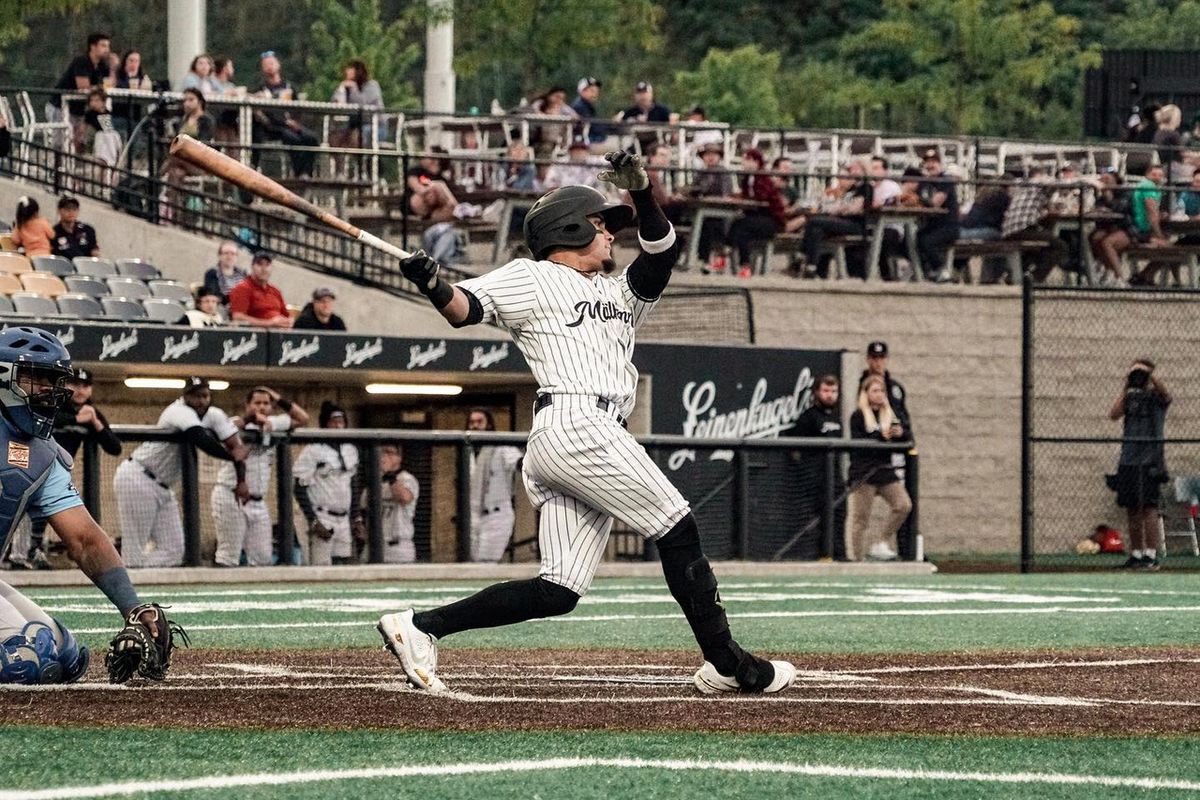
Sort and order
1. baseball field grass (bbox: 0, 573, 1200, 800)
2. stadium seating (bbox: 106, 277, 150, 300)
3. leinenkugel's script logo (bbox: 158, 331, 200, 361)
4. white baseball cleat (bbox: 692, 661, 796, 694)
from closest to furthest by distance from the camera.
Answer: baseball field grass (bbox: 0, 573, 1200, 800)
white baseball cleat (bbox: 692, 661, 796, 694)
leinenkugel's script logo (bbox: 158, 331, 200, 361)
stadium seating (bbox: 106, 277, 150, 300)

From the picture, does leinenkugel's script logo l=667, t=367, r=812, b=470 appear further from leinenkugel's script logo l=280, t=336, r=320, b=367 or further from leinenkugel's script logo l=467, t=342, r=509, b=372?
leinenkugel's script logo l=280, t=336, r=320, b=367

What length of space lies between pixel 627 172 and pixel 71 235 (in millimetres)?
12350

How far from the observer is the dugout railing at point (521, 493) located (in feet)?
48.2

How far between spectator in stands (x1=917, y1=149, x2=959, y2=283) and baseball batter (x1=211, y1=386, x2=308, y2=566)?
8.47m

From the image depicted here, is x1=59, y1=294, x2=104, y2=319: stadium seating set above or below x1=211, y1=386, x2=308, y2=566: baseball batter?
above

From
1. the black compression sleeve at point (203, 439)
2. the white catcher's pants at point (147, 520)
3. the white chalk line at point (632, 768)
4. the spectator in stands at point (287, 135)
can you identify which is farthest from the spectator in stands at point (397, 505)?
the white chalk line at point (632, 768)

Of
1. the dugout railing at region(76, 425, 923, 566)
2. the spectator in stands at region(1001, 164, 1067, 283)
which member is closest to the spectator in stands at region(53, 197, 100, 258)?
the dugout railing at region(76, 425, 923, 566)

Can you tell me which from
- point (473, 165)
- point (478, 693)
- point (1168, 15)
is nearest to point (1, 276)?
point (473, 165)

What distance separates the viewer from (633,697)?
6.79 meters

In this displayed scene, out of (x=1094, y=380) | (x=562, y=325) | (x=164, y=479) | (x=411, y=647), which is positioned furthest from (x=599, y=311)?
(x=1094, y=380)

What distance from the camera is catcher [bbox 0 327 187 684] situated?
680cm

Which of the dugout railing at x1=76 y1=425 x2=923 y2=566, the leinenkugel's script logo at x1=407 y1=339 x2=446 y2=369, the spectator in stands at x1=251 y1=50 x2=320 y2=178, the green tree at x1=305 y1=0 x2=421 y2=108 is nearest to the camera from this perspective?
the dugout railing at x1=76 y1=425 x2=923 y2=566

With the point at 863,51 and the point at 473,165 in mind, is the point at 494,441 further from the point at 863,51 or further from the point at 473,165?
the point at 863,51

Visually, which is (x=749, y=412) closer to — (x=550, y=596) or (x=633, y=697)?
(x=633, y=697)
